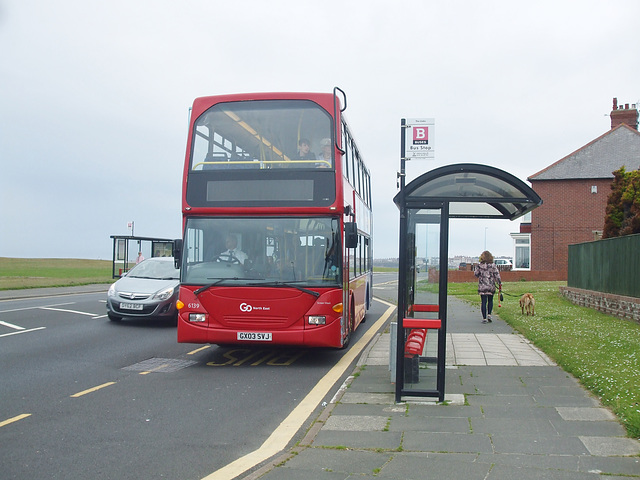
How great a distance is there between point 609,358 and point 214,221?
6121 mm

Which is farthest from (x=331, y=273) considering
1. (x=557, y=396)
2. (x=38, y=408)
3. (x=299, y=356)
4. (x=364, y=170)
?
(x=364, y=170)

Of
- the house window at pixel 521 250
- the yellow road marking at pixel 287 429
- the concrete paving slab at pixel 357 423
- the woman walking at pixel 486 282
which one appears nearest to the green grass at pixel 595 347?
the woman walking at pixel 486 282

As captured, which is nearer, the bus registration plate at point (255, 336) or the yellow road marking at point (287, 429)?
the yellow road marking at point (287, 429)

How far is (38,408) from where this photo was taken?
7070mm

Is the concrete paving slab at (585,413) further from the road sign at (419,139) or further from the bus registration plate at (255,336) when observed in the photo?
the bus registration plate at (255,336)

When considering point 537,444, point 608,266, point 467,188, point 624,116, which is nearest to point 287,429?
point 537,444

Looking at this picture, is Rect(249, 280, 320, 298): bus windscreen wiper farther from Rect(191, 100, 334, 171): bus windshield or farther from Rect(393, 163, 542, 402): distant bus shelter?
Rect(393, 163, 542, 402): distant bus shelter

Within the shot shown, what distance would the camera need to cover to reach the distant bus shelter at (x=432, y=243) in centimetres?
700

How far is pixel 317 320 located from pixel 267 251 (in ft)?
4.23

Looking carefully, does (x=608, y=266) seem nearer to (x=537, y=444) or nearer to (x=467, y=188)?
(x=467, y=188)

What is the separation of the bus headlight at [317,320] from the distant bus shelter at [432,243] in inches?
84.0

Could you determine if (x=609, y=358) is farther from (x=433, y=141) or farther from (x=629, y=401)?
(x=433, y=141)

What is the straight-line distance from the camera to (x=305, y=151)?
10.1m

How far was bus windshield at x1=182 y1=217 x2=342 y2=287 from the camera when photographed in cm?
991
